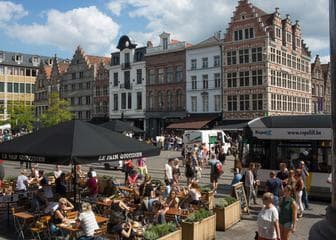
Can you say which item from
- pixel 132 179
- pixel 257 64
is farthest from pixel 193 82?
pixel 132 179

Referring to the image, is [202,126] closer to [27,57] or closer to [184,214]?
[184,214]

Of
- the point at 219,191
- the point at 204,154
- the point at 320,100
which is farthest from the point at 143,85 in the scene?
the point at 219,191

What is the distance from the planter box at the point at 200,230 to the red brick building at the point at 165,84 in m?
36.6

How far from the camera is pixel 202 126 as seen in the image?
4228cm

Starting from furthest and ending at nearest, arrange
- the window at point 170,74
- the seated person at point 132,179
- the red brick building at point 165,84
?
the window at point 170,74
the red brick building at point 165,84
the seated person at point 132,179

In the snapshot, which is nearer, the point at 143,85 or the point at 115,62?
the point at 143,85

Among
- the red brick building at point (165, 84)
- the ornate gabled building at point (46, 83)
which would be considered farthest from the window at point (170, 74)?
the ornate gabled building at point (46, 83)

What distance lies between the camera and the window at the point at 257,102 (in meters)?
40.3

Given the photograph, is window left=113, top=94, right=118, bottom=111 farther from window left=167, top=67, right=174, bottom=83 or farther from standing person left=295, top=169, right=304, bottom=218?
standing person left=295, top=169, right=304, bottom=218

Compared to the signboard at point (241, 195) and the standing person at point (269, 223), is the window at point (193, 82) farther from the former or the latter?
the standing person at point (269, 223)

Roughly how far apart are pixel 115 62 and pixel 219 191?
40.2 metres

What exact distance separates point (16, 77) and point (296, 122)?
231ft

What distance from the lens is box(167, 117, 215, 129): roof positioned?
4250cm

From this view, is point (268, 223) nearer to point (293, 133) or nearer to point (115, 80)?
point (293, 133)
